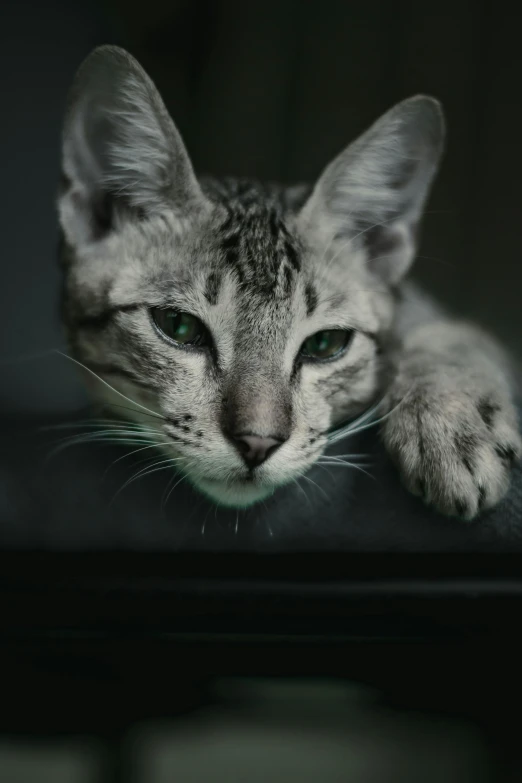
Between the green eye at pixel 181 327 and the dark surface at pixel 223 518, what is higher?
the green eye at pixel 181 327

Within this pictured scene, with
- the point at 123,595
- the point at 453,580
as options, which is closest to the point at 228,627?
the point at 123,595

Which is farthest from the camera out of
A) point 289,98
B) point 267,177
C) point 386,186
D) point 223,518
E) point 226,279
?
point 267,177

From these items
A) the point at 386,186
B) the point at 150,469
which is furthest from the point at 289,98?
the point at 150,469

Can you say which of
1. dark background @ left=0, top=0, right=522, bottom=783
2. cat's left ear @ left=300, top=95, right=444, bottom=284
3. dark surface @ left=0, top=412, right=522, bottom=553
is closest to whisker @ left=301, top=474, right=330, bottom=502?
dark surface @ left=0, top=412, right=522, bottom=553

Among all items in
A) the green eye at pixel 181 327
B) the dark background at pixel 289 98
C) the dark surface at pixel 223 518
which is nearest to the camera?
the dark surface at pixel 223 518

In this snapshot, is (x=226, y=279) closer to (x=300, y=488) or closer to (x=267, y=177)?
(x=300, y=488)

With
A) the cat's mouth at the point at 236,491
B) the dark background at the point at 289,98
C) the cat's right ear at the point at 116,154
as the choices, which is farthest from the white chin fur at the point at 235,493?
the dark background at the point at 289,98

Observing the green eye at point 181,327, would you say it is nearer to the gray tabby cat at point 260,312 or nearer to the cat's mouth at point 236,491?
the gray tabby cat at point 260,312
